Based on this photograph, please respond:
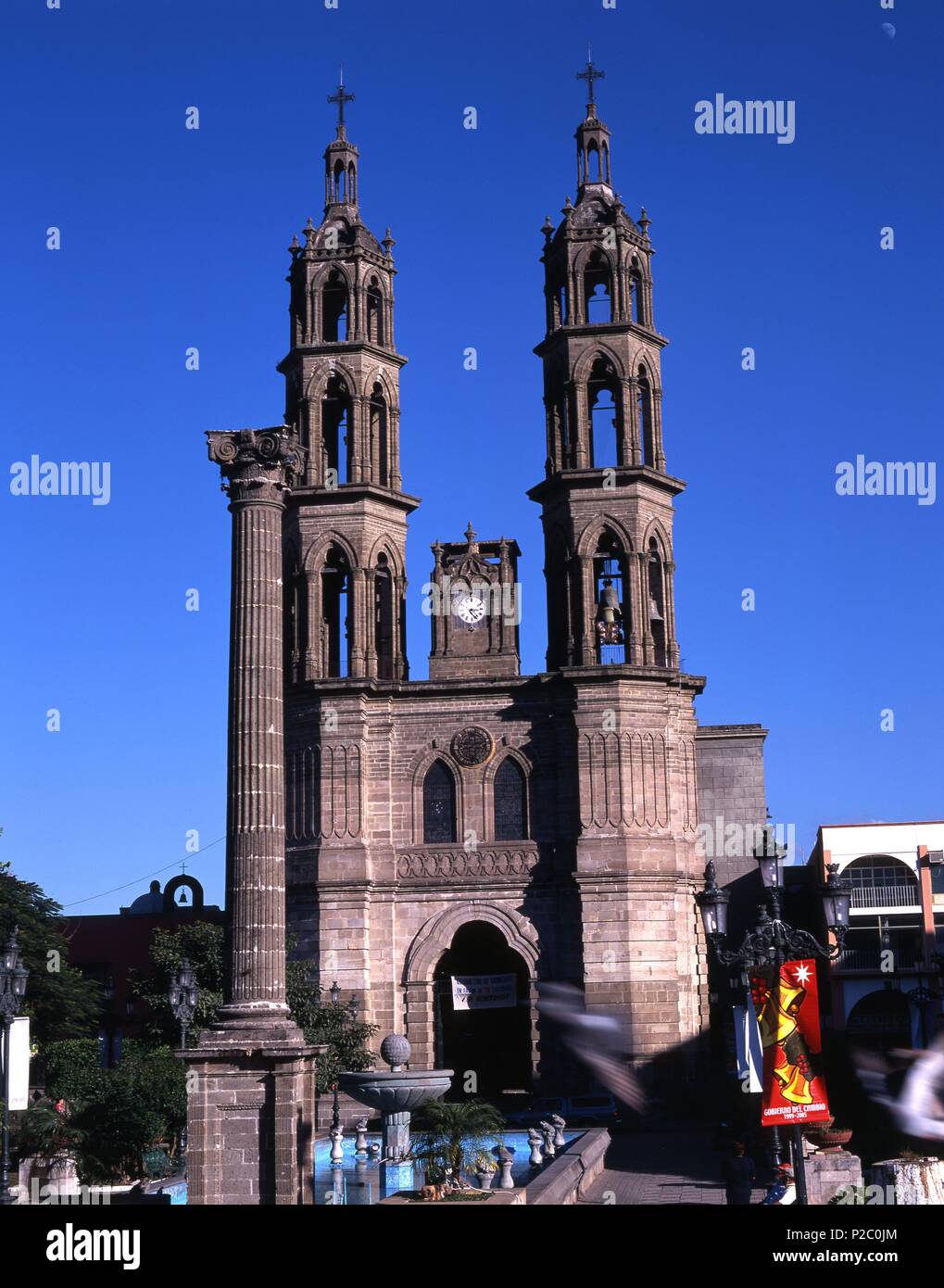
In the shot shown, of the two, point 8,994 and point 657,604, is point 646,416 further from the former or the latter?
point 8,994

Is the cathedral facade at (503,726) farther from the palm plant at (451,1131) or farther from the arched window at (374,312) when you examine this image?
the palm plant at (451,1131)

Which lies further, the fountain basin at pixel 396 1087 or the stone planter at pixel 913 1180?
the fountain basin at pixel 396 1087

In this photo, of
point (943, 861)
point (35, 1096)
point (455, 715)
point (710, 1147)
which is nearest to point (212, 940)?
point (35, 1096)

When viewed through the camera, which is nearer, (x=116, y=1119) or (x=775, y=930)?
(x=775, y=930)

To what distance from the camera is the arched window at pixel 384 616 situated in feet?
163

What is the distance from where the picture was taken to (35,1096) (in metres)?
37.8

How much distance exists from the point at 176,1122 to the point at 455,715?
17.1m

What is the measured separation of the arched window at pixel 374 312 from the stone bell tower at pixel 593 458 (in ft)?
15.9

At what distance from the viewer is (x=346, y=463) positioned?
50.5m

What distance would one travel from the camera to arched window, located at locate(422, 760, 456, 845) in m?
48.1

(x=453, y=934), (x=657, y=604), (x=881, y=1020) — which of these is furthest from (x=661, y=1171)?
(x=881, y=1020)

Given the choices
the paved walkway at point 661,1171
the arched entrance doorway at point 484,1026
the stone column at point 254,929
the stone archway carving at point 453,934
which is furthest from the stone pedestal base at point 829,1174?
the arched entrance doorway at point 484,1026

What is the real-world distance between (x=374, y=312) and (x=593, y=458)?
26.6 feet
